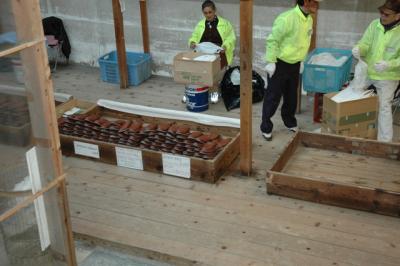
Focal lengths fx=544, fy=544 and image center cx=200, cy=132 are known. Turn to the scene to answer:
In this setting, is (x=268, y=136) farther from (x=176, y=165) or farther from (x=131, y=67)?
(x=131, y=67)

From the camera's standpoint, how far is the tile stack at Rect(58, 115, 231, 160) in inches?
190

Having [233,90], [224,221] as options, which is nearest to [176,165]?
[224,221]

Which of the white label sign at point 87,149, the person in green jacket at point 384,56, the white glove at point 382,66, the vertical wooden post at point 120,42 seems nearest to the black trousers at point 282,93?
the person in green jacket at point 384,56

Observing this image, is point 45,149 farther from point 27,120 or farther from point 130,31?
point 130,31

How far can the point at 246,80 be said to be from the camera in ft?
14.3

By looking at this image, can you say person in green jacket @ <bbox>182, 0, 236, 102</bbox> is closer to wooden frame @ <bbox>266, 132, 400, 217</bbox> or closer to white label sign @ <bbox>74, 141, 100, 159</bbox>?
wooden frame @ <bbox>266, 132, 400, 217</bbox>

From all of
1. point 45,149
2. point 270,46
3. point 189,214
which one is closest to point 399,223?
point 189,214

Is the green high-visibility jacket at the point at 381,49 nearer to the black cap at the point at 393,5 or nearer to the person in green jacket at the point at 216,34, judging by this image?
the black cap at the point at 393,5

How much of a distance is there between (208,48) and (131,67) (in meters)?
1.26

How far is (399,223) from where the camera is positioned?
13.2 ft

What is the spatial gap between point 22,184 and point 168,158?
1.68 meters

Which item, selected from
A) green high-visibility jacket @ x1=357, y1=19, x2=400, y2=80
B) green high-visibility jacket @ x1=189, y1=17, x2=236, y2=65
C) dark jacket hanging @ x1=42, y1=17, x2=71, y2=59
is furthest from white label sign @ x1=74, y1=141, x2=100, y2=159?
dark jacket hanging @ x1=42, y1=17, x2=71, y2=59

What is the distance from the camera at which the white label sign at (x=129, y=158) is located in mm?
4863

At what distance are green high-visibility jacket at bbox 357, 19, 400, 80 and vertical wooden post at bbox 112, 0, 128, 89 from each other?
2.96 meters
